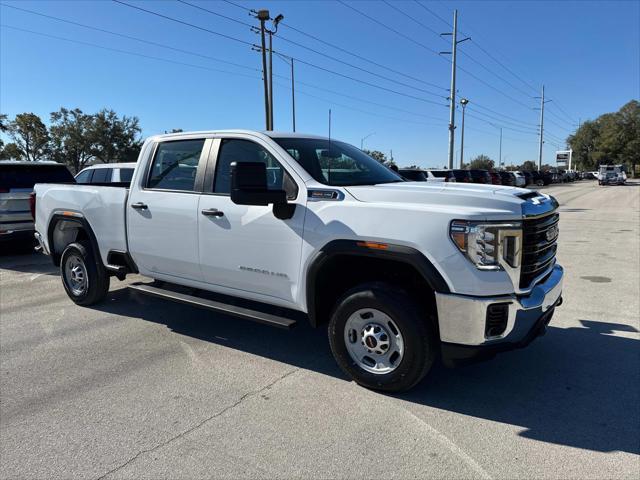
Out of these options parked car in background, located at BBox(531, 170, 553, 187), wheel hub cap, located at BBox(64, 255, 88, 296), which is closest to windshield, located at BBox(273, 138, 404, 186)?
wheel hub cap, located at BBox(64, 255, 88, 296)

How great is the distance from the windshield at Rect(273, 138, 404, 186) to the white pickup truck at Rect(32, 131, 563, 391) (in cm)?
2

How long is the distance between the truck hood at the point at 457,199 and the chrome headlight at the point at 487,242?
7cm

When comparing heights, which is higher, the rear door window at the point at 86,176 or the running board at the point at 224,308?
the rear door window at the point at 86,176

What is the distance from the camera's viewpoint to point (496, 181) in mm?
37656

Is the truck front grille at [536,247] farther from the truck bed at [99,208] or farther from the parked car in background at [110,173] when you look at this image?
the parked car in background at [110,173]

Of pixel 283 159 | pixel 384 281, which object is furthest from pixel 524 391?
pixel 283 159

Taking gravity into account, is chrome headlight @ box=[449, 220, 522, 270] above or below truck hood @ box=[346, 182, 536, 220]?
below

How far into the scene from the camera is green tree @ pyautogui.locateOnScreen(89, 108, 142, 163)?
65062 millimetres

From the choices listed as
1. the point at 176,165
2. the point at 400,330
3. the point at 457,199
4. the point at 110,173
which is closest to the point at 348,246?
the point at 400,330

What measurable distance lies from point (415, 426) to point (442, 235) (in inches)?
52.0

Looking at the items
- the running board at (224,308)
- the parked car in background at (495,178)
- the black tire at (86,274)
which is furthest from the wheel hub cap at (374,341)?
the parked car in background at (495,178)

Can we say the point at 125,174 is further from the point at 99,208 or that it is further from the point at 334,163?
the point at 334,163

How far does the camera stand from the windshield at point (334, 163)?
418 centimetres

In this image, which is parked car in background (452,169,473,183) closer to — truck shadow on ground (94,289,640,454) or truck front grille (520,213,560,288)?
truck shadow on ground (94,289,640,454)
